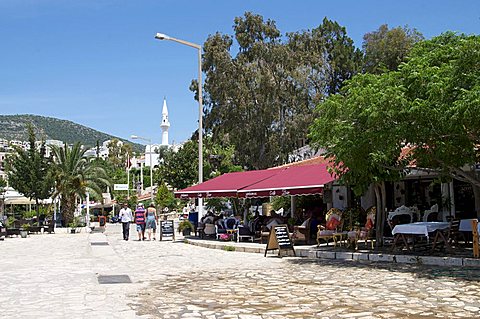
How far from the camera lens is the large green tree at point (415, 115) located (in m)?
12.4

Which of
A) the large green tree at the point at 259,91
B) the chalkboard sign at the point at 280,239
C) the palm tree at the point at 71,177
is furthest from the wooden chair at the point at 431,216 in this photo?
the palm tree at the point at 71,177

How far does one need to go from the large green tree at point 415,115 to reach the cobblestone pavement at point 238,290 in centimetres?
287

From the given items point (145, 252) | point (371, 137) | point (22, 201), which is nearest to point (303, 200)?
point (145, 252)

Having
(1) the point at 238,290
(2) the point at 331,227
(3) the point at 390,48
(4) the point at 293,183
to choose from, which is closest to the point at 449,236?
(2) the point at 331,227

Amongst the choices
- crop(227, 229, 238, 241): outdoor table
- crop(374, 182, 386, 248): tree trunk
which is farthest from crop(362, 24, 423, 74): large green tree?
crop(374, 182, 386, 248): tree trunk

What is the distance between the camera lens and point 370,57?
151 feet

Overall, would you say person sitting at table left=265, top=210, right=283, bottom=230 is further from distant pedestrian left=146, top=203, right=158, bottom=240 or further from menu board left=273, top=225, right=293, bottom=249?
distant pedestrian left=146, top=203, right=158, bottom=240

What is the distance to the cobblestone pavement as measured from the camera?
28.0 ft

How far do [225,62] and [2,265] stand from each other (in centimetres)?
2821

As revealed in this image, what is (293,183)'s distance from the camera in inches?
794

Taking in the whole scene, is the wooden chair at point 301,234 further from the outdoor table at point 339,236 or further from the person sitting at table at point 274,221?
the person sitting at table at point 274,221

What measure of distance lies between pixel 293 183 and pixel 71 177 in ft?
83.2

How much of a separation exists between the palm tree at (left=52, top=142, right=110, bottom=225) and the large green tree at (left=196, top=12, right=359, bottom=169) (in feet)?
31.7

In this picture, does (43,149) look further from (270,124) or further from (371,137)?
(371,137)
